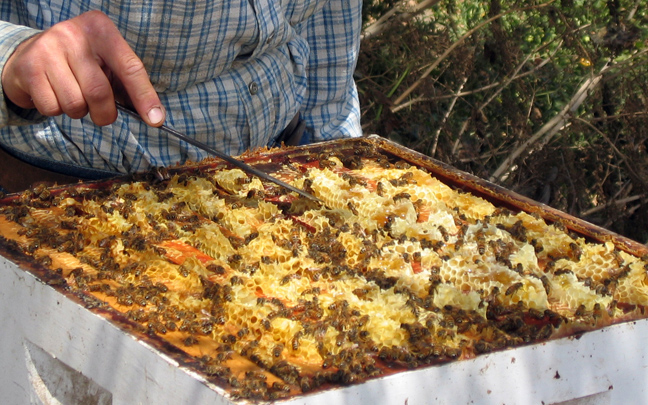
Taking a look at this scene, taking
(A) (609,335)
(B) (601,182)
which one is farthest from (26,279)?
(B) (601,182)

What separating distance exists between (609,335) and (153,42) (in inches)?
79.7

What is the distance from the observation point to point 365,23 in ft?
19.8

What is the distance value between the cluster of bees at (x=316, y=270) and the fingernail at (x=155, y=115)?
1.19ft

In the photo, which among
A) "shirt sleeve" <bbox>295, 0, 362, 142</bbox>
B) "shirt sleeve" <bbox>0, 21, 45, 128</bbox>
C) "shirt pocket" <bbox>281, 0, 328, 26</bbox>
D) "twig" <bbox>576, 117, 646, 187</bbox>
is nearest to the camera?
"shirt sleeve" <bbox>0, 21, 45, 128</bbox>

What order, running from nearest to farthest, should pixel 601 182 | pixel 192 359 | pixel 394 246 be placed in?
pixel 192 359 → pixel 394 246 → pixel 601 182

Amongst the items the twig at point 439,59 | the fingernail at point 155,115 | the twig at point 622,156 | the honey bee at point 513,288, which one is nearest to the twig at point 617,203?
the twig at point 622,156

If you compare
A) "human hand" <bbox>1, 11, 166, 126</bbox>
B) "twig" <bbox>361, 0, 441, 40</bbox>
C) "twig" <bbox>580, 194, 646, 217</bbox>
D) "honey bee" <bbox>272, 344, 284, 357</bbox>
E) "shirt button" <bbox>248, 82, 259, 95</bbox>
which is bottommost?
"twig" <bbox>580, 194, 646, 217</bbox>

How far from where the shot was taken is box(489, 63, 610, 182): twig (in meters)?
5.16

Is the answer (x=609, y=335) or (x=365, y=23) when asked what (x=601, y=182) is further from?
(x=609, y=335)

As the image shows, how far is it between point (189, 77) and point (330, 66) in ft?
3.50

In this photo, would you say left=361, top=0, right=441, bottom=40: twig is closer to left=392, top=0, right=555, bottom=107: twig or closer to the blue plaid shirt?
left=392, top=0, right=555, bottom=107: twig

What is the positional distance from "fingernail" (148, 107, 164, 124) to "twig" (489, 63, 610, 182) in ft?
11.4

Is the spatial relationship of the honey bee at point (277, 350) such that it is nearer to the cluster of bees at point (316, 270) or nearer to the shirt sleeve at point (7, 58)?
the cluster of bees at point (316, 270)

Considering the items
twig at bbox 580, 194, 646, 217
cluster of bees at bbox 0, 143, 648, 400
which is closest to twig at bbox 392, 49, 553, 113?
twig at bbox 580, 194, 646, 217
